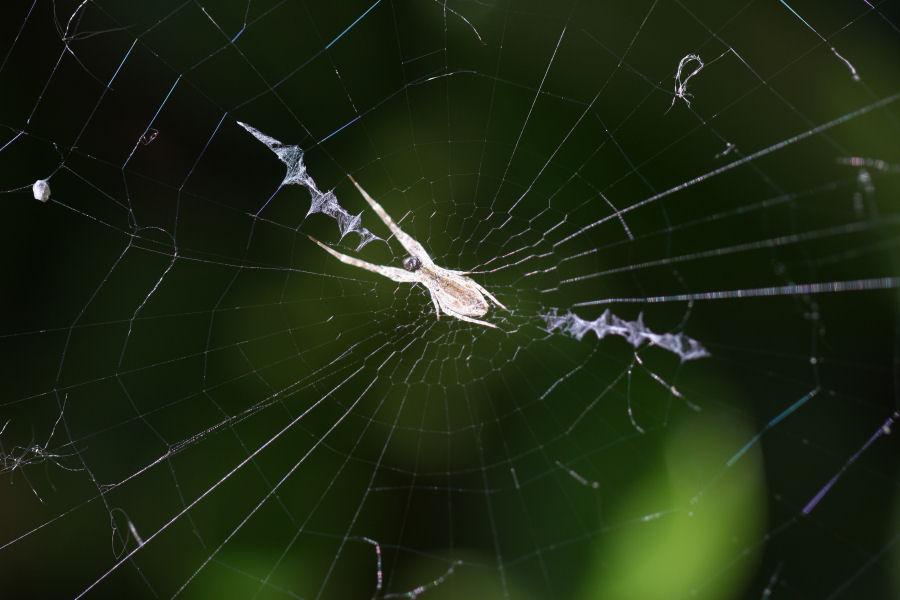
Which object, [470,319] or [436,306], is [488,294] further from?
[436,306]

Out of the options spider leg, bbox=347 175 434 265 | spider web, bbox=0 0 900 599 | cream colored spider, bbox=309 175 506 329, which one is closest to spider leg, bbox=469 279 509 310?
cream colored spider, bbox=309 175 506 329

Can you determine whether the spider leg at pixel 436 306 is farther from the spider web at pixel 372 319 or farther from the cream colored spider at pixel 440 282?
the spider web at pixel 372 319

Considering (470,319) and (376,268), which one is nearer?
(376,268)

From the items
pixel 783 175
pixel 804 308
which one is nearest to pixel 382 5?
pixel 783 175

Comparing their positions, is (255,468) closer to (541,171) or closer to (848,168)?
(541,171)

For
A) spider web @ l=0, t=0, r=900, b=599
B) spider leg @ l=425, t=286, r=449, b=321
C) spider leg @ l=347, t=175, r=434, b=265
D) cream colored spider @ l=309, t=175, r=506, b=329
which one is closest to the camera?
spider web @ l=0, t=0, r=900, b=599

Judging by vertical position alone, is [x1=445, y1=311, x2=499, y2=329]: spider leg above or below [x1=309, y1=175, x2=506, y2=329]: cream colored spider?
below

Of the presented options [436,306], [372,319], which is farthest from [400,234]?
[436,306]

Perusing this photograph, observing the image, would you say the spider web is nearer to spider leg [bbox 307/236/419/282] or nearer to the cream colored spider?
spider leg [bbox 307/236/419/282]

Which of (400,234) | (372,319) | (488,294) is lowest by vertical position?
(372,319)
